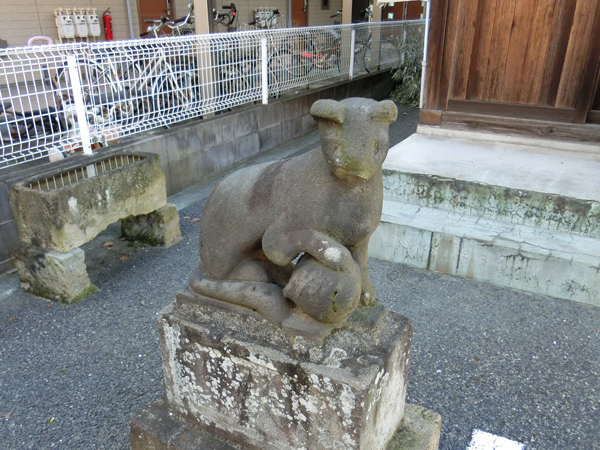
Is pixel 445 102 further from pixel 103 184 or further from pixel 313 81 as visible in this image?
pixel 103 184

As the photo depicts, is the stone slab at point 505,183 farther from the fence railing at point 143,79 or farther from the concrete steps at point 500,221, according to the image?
the fence railing at point 143,79

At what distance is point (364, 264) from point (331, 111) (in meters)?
0.65

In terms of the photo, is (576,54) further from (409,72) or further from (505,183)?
(409,72)

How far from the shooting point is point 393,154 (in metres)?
5.08

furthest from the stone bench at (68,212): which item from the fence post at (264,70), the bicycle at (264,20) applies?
the bicycle at (264,20)

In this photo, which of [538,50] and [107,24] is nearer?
[538,50]

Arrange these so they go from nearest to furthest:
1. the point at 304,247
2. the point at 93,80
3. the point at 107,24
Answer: the point at 304,247, the point at 93,80, the point at 107,24

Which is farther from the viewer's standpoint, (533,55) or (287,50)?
(287,50)

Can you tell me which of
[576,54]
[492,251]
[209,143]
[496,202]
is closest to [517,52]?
[576,54]

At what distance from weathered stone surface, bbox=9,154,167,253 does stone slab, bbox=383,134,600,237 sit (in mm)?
2372

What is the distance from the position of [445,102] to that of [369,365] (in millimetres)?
4988

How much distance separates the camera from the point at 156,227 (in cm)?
459

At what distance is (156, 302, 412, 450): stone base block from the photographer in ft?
5.75

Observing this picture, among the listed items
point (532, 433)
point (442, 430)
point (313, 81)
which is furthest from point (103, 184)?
point (313, 81)
